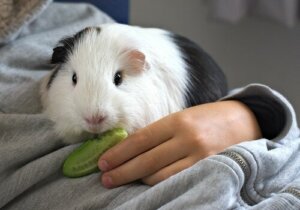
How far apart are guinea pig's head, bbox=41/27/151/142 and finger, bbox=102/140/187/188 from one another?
0.06 metres

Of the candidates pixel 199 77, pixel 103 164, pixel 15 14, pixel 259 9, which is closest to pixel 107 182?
pixel 103 164

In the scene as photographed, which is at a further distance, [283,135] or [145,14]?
[145,14]

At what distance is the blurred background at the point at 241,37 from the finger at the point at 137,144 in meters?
0.71

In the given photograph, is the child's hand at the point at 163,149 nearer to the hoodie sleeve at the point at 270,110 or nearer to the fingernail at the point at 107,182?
the fingernail at the point at 107,182

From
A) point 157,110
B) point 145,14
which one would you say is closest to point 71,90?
point 157,110

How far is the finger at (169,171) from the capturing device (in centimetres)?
66

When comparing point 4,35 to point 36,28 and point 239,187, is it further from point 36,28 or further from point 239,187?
point 239,187

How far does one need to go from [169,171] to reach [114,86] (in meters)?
0.16

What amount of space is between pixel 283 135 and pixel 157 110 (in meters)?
0.22

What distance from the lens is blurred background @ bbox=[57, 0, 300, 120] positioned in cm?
138

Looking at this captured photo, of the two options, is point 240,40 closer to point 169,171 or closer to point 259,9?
point 259,9

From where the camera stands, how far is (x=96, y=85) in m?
0.67

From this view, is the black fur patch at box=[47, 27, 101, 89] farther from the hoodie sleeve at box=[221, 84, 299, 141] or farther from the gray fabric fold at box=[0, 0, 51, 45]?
the hoodie sleeve at box=[221, 84, 299, 141]

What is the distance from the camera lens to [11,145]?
2.37ft
